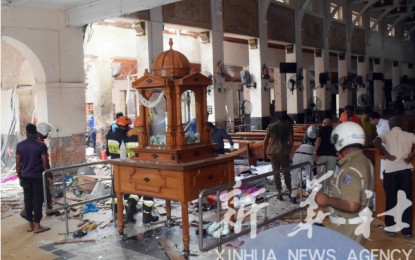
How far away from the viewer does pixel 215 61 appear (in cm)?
1438

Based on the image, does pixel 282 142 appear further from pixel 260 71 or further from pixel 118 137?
pixel 260 71

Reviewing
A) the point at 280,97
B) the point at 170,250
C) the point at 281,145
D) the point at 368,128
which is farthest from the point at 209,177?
the point at 280,97

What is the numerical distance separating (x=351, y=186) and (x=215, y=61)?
11.5m

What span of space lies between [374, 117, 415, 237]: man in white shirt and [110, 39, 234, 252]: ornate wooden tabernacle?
220 cm

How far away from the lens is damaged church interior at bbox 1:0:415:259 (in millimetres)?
4910

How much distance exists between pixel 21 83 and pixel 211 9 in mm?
6348

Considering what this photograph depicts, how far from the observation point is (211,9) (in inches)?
549

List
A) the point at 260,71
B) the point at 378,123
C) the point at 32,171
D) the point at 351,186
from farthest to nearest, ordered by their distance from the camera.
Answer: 1. the point at 260,71
2. the point at 378,123
3. the point at 32,171
4. the point at 351,186

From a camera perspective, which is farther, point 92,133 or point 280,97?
point 280,97

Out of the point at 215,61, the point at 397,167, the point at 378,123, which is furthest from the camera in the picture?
the point at 215,61

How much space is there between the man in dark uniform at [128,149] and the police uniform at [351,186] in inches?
162

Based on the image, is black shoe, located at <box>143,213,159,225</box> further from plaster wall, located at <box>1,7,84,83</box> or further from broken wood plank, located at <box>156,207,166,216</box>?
plaster wall, located at <box>1,7,84,83</box>

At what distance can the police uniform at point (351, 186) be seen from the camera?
3266 mm

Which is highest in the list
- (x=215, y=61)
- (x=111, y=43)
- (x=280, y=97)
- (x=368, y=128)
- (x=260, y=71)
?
(x=111, y=43)
